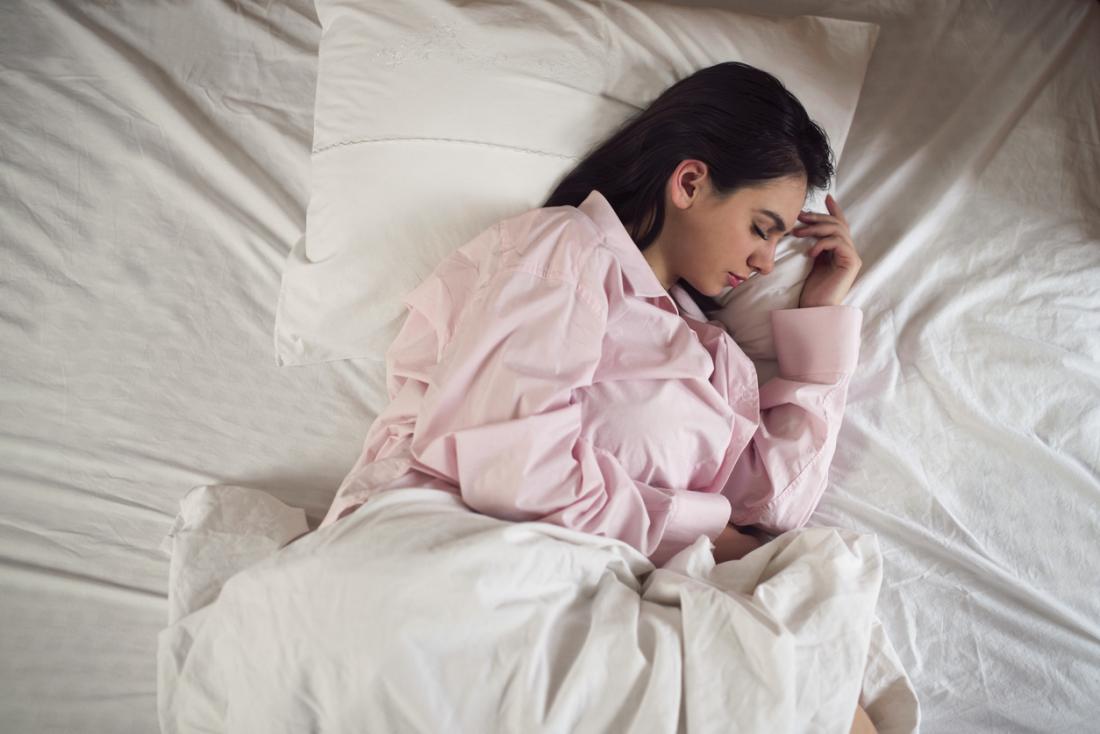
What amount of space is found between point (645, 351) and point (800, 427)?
0.23m

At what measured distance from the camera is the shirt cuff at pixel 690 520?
1.03m

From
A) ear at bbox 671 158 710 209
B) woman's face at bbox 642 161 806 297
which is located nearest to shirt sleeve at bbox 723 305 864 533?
woman's face at bbox 642 161 806 297

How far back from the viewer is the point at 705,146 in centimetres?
113

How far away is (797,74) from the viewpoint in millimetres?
1260

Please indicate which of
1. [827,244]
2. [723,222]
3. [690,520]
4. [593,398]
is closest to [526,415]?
[593,398]

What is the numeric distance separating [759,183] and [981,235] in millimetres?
366

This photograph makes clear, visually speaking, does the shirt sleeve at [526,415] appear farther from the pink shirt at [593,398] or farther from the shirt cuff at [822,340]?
the shirt cuff at [822,340]

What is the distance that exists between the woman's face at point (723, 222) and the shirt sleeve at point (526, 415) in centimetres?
20

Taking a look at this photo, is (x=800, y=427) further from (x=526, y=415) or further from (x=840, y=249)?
Result: (x=526, y=415)

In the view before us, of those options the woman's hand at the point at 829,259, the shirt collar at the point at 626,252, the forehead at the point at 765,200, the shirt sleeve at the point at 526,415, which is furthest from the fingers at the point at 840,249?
the shirt sleeve at the point at 526,415

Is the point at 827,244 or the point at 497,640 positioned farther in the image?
the point at 827,244

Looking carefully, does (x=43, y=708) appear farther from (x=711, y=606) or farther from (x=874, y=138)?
(x=874, y=138)

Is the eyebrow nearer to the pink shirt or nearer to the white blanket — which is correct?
the pink shirt

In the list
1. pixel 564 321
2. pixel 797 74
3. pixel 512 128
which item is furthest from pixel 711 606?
pixel 797 74
